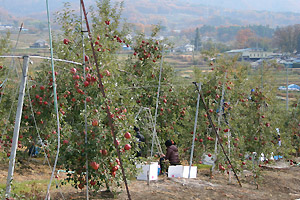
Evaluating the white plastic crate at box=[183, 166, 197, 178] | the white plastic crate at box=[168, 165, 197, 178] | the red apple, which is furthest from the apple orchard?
the white plastic crate at box=[168, 165, 197, 178]

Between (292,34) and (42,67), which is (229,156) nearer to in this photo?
(42,67)

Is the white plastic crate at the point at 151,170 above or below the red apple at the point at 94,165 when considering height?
below

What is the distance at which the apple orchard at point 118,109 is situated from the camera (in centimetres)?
654

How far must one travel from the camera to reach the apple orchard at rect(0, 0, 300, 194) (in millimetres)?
6535

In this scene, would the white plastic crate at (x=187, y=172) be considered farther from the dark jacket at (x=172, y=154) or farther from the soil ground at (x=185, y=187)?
the dark jacket at (x=172, y=154)

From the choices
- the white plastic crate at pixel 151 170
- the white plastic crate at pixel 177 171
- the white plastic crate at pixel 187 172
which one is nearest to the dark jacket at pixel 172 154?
the white plastic crate at pixel 187 172

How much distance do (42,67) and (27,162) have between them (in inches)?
97.3

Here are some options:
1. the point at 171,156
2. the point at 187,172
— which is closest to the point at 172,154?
the point at 171,156

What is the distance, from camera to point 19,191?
7.17m

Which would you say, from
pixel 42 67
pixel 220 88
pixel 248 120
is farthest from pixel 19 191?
pixel 248 120

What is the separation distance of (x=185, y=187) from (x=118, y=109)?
120 inches

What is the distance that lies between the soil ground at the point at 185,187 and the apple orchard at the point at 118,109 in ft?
1.50

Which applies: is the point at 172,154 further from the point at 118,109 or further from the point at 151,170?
the point at 118,109

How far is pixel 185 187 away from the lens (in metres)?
8.87
